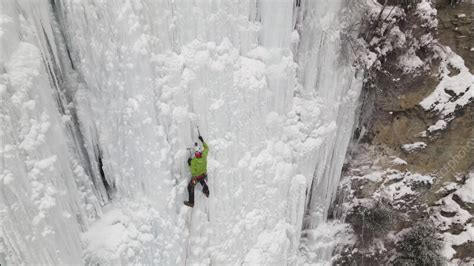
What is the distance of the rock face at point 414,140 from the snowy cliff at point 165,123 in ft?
1.67

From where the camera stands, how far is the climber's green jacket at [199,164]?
4867 millimetres

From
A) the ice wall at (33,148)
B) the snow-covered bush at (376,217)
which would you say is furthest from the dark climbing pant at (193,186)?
the snow-covered bush at (376,217)

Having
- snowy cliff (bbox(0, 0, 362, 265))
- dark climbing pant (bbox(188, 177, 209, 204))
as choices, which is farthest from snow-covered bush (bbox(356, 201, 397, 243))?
dark climbing pant (bbox(188, 177, 209, 204))

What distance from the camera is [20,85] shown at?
361 centimetres

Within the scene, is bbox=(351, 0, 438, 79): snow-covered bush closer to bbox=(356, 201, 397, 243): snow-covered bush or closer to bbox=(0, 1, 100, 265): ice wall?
bbox=(356, 201, 397, 243): snow-covered bush

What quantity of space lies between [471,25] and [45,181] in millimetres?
6233

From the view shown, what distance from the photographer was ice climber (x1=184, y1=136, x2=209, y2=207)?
4.85 meters

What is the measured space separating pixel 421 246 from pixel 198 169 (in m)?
4.68

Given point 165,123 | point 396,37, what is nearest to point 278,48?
point 165,123

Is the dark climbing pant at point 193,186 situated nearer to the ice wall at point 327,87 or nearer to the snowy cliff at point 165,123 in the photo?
the snowy cliff at point 165,123

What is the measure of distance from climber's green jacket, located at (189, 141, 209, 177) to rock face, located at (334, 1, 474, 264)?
281 centimetres

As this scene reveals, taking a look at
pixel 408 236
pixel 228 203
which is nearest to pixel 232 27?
pixel 228 203

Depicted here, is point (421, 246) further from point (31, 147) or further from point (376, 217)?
point (31, 147)

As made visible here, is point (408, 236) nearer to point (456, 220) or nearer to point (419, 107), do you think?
point (456, 220)
